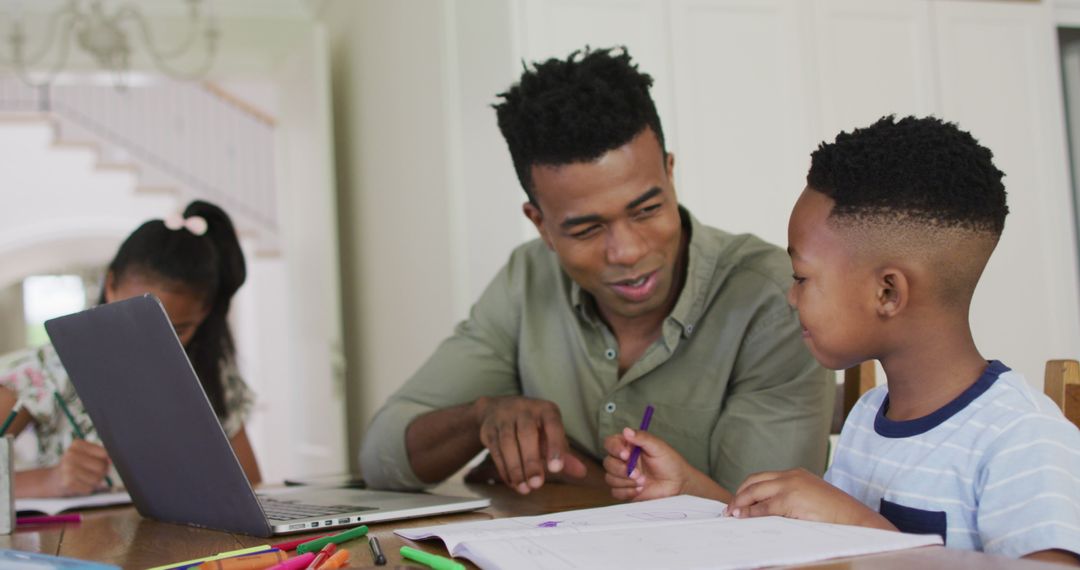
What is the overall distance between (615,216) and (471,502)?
408mm

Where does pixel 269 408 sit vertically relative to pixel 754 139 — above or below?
below

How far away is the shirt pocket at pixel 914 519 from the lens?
0.87 m

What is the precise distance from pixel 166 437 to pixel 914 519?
0.75m

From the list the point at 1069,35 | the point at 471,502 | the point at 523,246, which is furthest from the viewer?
the point at 1069,35

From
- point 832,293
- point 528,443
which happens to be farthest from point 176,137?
→ point 832,293

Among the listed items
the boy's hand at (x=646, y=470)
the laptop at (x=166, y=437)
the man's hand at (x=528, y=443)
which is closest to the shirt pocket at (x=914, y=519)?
the boy's hand at (x=646, y=470)

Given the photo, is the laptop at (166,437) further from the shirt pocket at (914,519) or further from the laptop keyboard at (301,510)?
the shirt pocket at (914,519)

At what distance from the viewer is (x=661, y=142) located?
145 cm

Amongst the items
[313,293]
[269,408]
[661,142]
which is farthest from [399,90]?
[269,408]

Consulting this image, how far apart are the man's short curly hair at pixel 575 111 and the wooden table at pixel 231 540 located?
16.9 inches

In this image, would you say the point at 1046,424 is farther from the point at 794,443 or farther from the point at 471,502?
the point at 471,502

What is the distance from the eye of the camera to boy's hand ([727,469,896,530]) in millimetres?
833

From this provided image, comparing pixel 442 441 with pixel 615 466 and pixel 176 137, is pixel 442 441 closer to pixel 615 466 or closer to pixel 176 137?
pixel 615 466

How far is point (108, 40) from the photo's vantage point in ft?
12.5
